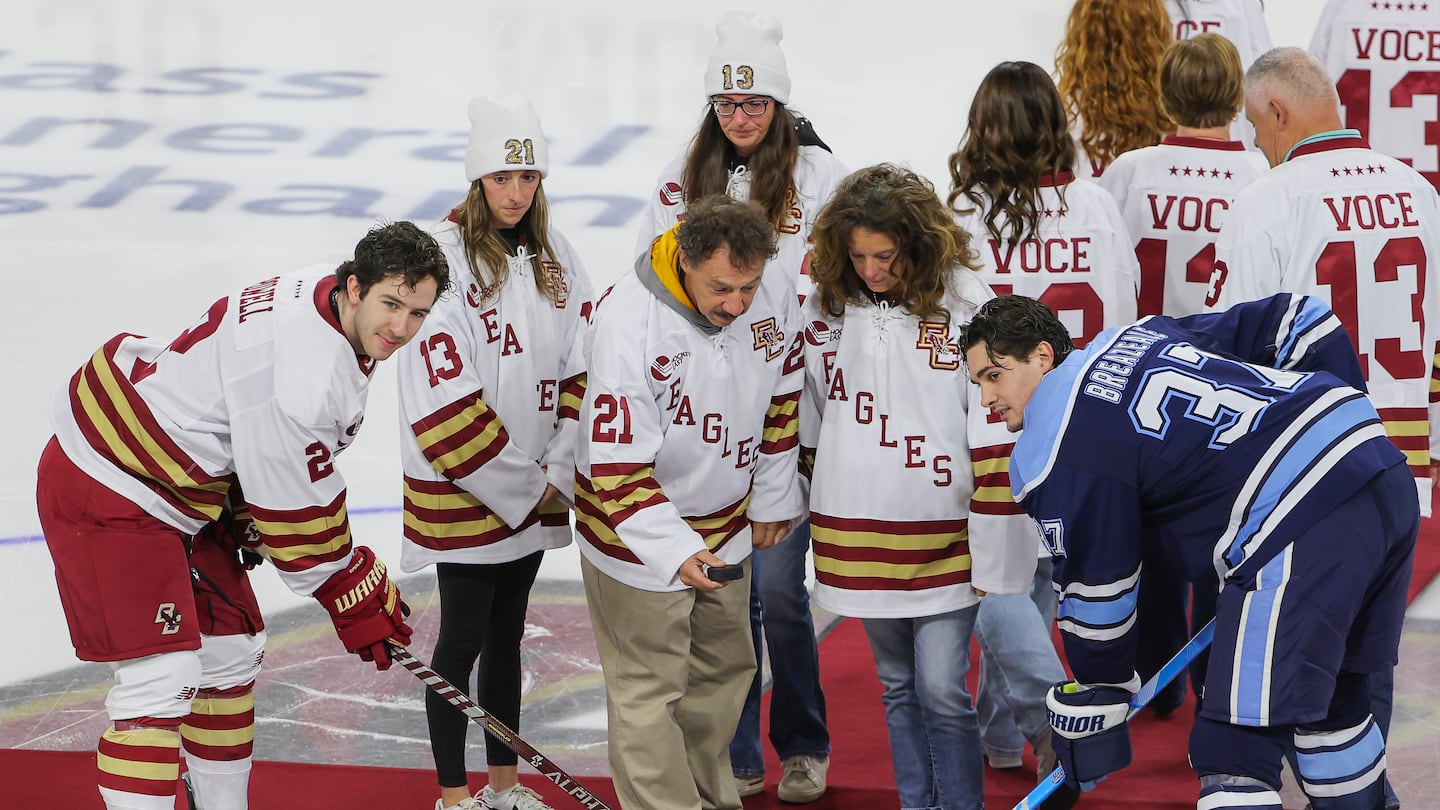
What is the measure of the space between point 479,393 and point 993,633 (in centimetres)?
96

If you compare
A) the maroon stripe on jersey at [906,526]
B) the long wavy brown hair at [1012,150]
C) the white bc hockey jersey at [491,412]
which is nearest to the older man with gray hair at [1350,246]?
the long wavy brown hair at [1012,150]

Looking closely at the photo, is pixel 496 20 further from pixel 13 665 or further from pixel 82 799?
pixel 82 799

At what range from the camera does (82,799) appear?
2.84 metres

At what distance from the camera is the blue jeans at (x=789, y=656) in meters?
2.85

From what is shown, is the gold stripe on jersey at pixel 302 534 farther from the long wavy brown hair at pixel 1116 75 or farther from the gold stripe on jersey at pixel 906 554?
the long wavy brown hair at pixel 1116 75

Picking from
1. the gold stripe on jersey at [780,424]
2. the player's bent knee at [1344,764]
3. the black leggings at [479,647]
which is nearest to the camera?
the player's bent knee at [1344,764]

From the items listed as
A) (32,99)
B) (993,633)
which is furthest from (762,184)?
(32,99)

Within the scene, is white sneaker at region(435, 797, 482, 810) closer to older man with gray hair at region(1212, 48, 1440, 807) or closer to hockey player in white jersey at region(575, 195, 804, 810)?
hockey player in white jersey at region(575, 195, 804, 810)

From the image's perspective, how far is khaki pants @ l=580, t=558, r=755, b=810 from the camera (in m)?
2.55

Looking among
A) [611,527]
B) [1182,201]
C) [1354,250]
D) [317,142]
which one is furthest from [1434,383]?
[317,142]

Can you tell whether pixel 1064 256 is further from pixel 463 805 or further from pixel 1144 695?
pixel 463 805

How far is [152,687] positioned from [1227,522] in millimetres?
1539

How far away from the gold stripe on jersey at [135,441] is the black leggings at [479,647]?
463 mm

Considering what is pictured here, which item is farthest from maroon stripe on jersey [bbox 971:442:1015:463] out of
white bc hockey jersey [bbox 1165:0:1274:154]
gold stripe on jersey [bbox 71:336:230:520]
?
white bc hockey jersey [bbox 1165:0:1274:154]
